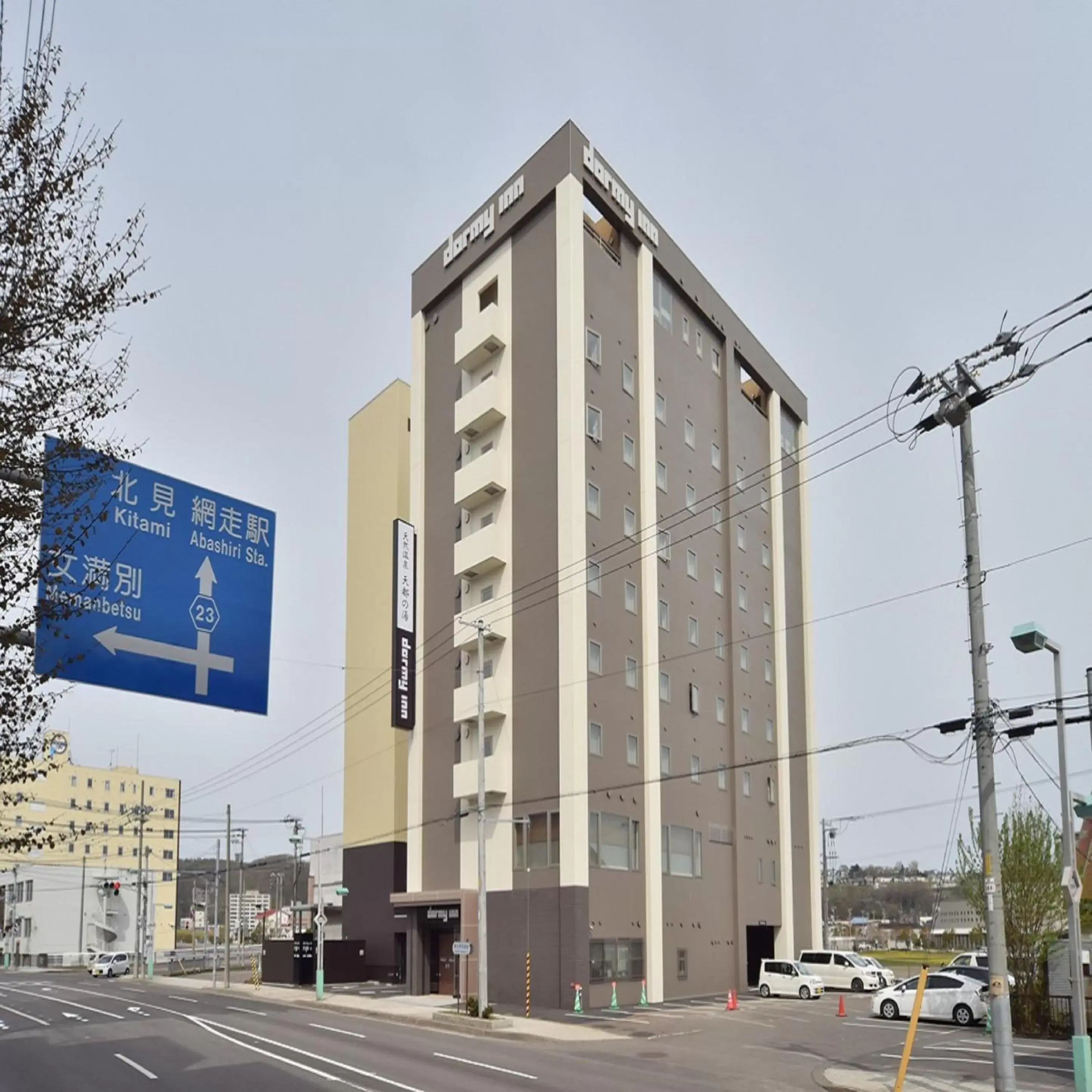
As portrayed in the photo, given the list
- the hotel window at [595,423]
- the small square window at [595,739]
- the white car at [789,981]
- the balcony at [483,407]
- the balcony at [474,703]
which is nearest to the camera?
the small square window at [595,739]

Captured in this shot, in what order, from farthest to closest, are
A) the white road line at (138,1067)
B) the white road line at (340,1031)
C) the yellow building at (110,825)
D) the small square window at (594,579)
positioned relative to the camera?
the yellow building at (110,825) → the small square window at (594,579) → the white road line at (340,1031) → the white road line at (138,1067)

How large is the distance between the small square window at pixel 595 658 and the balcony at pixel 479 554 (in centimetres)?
509

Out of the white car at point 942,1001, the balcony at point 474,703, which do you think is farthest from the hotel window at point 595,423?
the white car at point 942,1001

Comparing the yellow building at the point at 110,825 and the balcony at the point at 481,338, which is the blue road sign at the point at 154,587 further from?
the yellow building at the point at 110,825

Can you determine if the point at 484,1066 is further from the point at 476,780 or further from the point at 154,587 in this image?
the point at 476,780

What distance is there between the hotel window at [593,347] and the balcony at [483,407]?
12.7 feet

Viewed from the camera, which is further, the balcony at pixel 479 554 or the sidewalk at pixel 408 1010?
the balcony at pixel 479 554

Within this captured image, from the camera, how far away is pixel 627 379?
162 ft

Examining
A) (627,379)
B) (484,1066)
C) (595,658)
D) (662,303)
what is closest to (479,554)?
Answer: (595,658)

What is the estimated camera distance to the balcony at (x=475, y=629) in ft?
150

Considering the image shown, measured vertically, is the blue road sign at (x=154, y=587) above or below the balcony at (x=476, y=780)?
above

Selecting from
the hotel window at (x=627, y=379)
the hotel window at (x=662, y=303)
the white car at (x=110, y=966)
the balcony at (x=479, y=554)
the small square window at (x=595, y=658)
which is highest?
the hotel window at (x=662, y=303)

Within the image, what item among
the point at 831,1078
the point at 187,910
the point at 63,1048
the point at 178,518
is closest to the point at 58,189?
the point at 178,518

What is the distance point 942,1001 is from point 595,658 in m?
16.1
